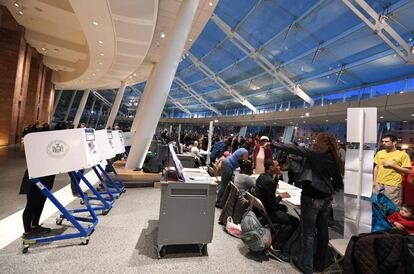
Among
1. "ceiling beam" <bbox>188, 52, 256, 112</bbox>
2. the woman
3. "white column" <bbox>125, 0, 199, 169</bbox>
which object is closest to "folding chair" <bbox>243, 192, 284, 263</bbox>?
the woman

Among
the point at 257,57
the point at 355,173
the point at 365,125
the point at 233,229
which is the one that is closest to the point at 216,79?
the point at 257,57

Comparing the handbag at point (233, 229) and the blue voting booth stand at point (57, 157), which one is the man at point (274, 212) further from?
the blue voting booth stand at point (57, 157)

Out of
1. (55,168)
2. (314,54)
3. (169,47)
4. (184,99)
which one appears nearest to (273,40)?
(314,54)

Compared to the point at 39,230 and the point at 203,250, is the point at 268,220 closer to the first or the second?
the point at 203,250

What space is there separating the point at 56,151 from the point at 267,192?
2.78 metres

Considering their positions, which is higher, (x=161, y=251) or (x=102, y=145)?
(x=102, y=145)

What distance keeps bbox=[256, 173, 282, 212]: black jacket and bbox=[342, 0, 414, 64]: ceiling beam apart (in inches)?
344

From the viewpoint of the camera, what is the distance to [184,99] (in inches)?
1393

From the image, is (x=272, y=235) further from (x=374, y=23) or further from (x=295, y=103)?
(x=295, y=103)

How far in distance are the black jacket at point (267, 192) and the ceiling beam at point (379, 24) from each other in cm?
874

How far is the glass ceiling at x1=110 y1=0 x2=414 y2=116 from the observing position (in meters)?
10.4

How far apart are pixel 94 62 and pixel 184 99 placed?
72.5ft

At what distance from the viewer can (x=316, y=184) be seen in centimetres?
278

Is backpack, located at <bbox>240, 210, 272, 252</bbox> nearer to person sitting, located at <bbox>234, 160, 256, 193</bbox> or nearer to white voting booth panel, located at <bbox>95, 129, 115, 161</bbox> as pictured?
person sitting, located at <bbox>234, 160, 256, 193</bbox>
